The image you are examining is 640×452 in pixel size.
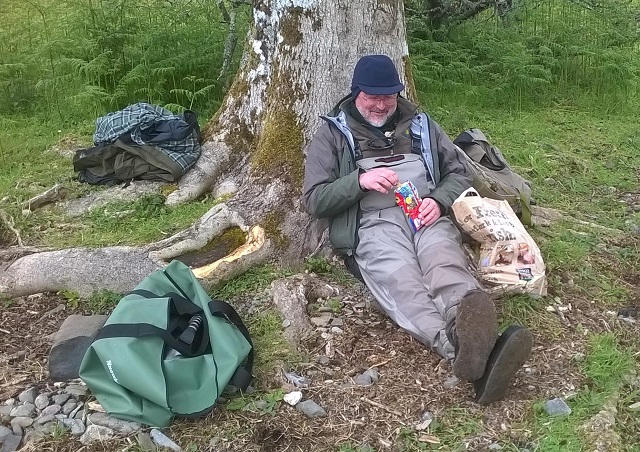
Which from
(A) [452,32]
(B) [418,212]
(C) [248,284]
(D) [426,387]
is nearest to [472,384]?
(D) [426,387]

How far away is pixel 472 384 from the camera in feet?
11.3

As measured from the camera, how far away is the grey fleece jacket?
168 inches

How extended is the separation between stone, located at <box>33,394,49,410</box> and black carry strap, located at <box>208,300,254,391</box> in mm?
937

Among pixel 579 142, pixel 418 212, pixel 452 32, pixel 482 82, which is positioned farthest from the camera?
pixel 452 32

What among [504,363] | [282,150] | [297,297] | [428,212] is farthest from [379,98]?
[504,363]

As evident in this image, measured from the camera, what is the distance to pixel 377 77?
14.1ft

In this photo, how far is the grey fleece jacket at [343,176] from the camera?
426 centimetres

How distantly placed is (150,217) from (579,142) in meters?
4.96

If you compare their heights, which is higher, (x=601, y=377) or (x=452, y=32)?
(x=452, y=32)

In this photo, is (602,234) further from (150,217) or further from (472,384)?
(150,217)

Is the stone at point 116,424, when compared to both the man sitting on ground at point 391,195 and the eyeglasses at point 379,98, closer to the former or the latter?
the man sitting on ground at point 391,195

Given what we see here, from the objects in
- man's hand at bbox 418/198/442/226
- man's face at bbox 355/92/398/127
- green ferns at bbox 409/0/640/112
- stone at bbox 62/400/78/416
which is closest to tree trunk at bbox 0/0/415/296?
man's face at bbox 355/92/398/127

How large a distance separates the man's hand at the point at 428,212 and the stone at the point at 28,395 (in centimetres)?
246

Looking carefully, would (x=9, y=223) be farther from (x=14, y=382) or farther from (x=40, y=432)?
(x=40, y=432)
